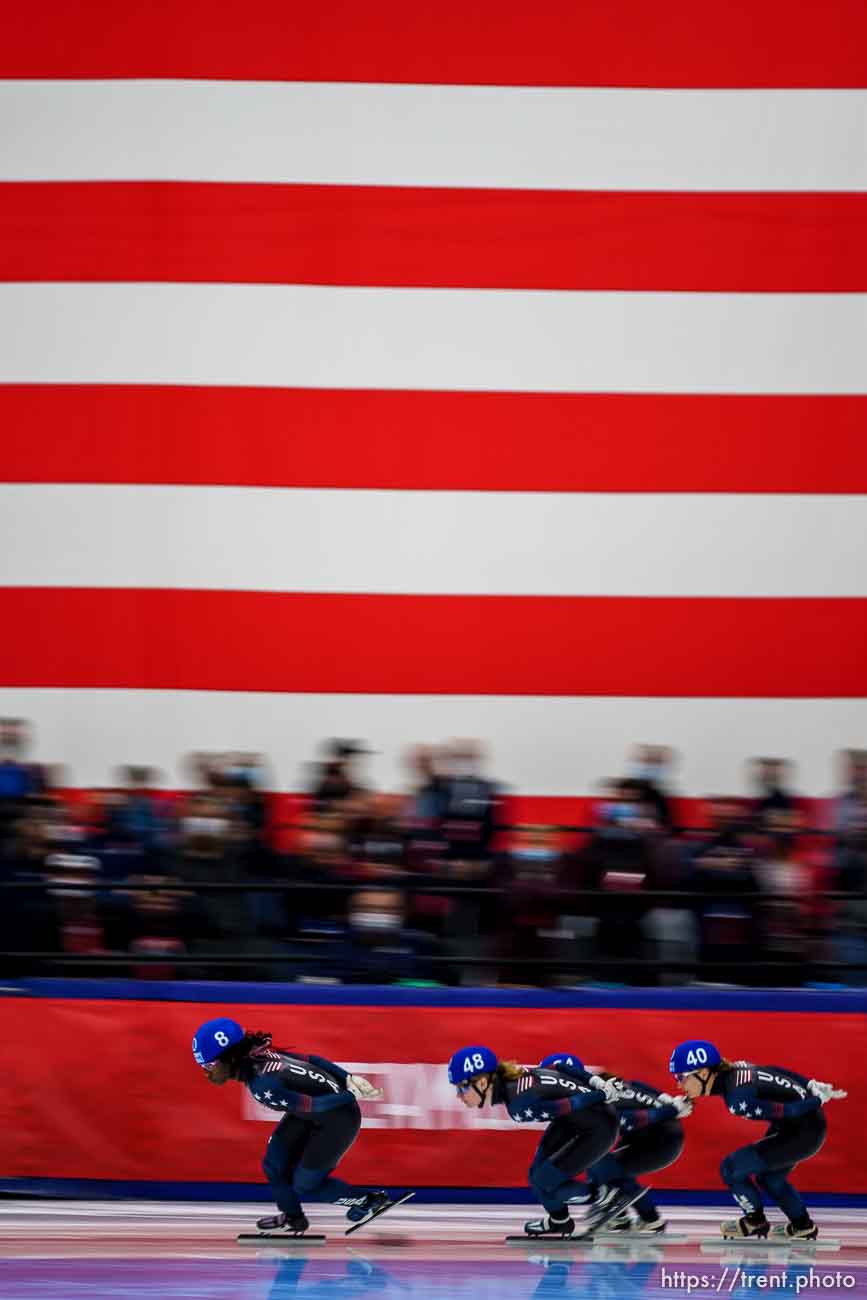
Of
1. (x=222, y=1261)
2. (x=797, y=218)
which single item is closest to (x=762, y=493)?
(x=797, y=218)

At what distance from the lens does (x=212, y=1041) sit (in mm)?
7418

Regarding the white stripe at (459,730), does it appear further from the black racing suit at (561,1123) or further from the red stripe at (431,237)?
the black racing suit at (561,1123)

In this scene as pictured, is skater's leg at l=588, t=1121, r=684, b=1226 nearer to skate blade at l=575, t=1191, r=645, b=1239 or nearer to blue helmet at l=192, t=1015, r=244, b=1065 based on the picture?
skate blade at l=575, t=1191, r=645, b=1239

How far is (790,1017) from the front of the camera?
8.60 meters

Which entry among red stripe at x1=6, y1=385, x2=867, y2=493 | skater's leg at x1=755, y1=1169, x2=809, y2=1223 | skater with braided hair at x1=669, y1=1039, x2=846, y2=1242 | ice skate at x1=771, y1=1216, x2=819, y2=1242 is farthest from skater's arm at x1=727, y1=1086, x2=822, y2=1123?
red stripe at x1=6, y1=385, x2=867, y2=493

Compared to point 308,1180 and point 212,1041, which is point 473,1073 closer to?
point 308,1180

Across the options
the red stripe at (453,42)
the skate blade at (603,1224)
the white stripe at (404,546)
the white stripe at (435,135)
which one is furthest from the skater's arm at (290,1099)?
the red stripe at (453,42)

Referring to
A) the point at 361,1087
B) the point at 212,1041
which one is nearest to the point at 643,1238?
the point at 361,1087

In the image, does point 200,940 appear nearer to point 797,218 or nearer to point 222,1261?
point 222,1261

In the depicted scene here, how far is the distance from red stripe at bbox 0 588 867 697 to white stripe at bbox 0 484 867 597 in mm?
110

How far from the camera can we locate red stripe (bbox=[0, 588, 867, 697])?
10.5 m

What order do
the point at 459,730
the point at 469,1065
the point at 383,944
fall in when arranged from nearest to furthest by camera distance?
the point at 469,1065
the point at 383,944
the point at 459,730

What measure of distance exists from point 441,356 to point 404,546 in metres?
1.26

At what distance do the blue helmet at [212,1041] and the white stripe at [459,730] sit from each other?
3007 millimetres
